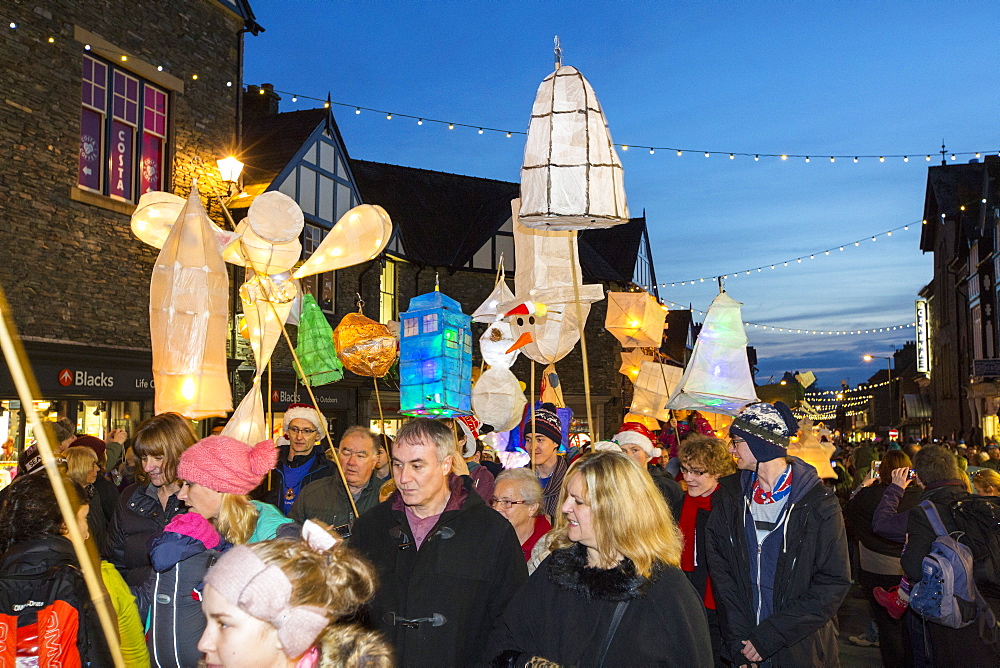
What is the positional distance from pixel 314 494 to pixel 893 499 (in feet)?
14.4

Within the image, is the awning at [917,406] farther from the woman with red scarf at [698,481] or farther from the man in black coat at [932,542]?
the woman with red scarf at [698,481]

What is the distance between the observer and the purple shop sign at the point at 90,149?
12930 mm

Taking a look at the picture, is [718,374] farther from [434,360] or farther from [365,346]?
[365,346]

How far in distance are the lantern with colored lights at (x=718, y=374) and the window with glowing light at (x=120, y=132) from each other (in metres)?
9.69

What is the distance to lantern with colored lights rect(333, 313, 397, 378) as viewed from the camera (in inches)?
371

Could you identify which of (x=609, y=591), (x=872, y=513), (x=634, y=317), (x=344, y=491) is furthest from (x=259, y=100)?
(x=609, y=591)

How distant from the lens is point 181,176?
14617 mm

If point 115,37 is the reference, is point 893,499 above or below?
below

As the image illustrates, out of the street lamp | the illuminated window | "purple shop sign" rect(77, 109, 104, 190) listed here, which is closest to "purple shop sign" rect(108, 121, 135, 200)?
"purple shop sign" rect(77, 109, 104, 190)

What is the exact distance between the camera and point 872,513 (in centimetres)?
725

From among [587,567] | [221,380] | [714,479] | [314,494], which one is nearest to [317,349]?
[221,380]

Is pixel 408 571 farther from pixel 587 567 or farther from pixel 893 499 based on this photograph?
pixel 893 499

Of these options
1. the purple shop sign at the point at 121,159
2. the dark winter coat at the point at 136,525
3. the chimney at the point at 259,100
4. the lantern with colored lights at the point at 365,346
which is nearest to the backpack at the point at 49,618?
the dark winter coat at the point at 136,525

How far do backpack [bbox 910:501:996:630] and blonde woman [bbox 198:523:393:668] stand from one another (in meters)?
3.74
